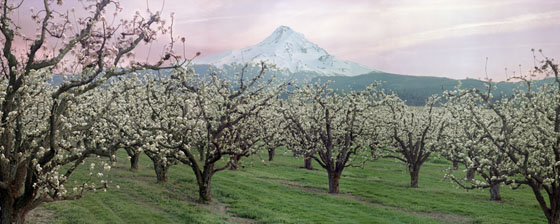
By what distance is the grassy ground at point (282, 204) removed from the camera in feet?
75.7

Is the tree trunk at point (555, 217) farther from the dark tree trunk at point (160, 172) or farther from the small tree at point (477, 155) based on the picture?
the dark tree trunk at point (160, 172)

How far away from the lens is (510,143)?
22.0 meters

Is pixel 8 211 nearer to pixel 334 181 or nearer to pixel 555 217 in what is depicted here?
pixel 555 217

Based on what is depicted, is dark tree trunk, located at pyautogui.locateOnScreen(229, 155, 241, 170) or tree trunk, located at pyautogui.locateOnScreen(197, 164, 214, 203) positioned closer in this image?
dark tree trunk, located at pyautogui.locateOnScreen(229, 155, 241, 170)

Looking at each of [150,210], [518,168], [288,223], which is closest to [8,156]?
[150,210]

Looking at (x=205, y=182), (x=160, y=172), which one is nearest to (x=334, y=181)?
(x=205, y=182)

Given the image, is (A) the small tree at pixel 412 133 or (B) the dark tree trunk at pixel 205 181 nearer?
(B) the dark tree trunk at pixel 205 181

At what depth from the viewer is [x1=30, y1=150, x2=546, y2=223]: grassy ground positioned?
23.1 meters

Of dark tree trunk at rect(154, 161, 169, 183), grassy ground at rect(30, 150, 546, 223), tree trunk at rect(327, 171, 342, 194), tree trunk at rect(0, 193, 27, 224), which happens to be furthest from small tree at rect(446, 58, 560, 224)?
dark tree trunk at rect(154, 161, 169, 183)

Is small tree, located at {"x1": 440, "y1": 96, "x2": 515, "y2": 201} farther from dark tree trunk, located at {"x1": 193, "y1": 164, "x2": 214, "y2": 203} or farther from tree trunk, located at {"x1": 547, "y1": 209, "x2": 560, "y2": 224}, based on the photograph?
dark tree trunk, located at {"x1": 193, "y1": 164, "x2": 214, "y2": 203}

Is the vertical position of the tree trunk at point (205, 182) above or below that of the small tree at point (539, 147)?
below

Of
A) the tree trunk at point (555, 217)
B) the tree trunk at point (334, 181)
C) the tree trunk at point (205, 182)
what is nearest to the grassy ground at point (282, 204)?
the tree trunk at point (205, 182)

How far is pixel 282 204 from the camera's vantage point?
2925cm

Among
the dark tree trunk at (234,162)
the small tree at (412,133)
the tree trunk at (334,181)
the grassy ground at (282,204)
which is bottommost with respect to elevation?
the grassy ground at (282,204)
